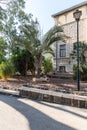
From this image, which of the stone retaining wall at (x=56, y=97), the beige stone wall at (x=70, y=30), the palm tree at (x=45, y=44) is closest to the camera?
the stone retaining wall at (x=56, y=97)

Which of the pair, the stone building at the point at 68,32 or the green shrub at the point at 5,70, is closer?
the green shrub at the point at 5,70

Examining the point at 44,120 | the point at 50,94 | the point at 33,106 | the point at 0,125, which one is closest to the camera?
the point at 0,125

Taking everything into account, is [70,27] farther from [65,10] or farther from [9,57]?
[9,57]

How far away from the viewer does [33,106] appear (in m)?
10.7

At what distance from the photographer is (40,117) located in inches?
339

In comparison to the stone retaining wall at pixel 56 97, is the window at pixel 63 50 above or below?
above

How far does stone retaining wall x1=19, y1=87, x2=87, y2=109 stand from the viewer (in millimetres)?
10422

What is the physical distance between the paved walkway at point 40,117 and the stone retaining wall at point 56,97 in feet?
1.19

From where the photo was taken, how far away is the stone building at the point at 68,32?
31.4m

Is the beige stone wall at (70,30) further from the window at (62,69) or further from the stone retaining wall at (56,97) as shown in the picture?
the stone retaining wall at (56,97)

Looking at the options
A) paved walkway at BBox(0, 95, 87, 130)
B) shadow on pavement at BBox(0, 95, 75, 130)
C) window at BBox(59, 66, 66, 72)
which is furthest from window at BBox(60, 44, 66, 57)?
shadow on pavement at BBox(0, 95, 75, 130)

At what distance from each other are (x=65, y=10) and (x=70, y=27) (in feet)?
7.37

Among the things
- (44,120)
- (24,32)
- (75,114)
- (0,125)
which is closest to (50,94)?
(75,114)

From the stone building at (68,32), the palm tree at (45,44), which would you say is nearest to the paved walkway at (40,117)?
the palm tree at (45,44)
